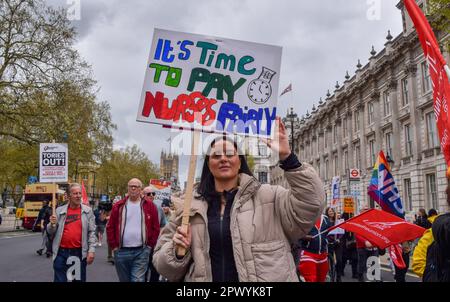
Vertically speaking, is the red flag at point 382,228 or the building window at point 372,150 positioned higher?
the building window at point 372,150

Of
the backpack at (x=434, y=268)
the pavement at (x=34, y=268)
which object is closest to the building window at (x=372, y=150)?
the pavement at (x=34, y=268)

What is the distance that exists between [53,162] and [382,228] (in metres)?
6.56

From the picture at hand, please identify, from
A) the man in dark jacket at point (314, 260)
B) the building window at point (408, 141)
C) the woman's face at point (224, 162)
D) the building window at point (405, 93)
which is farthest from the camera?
the building window at point (405, 93)

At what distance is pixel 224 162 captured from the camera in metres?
2.82

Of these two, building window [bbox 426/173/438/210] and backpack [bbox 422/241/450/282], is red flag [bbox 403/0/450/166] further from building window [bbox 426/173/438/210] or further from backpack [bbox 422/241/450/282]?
building window [bbox 426/173/438/210]

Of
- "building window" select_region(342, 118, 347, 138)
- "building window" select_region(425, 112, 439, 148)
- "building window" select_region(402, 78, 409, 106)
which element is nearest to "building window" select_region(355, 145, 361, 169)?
"building window" select_region(342, 118, 347, 138)

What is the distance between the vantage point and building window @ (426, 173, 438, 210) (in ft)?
93.6

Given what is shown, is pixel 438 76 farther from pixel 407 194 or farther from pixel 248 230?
pixel 407 194

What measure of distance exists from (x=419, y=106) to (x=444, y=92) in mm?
27804

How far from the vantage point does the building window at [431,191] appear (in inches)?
1123

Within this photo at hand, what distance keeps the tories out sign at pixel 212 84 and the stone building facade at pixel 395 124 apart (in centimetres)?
2029

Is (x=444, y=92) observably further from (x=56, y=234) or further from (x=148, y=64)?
(x=56, y=234)

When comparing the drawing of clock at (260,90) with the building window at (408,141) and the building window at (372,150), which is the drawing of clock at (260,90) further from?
the building window at (372,150)

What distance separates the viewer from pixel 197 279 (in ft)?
8.24
